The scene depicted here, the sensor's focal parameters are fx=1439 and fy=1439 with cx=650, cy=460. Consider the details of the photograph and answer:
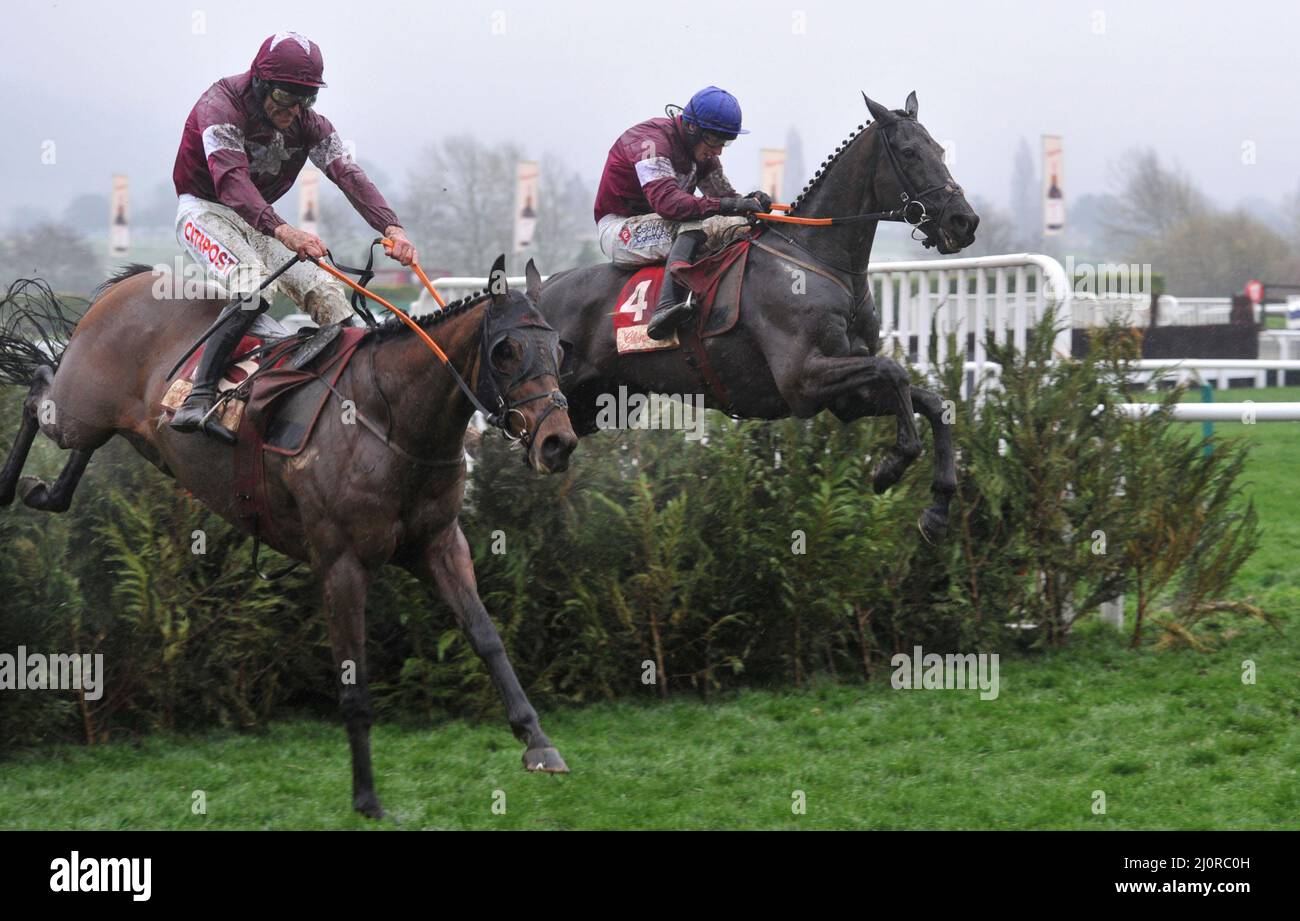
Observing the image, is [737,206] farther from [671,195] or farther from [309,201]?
[309,201]

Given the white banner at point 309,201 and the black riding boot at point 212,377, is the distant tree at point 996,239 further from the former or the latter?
the black riding boot at point 212,377

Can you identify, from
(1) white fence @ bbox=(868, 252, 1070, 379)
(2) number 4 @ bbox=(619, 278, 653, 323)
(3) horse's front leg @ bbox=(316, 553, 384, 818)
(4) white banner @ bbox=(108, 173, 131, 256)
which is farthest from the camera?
(4) white banner @ bbox=(108, 173, 131, 256)

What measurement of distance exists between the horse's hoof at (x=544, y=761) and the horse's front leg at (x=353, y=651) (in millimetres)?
687

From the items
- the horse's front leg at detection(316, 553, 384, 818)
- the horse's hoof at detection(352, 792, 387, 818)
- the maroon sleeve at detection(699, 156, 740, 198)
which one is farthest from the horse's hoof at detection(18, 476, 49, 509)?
the maroon sleeve at detection(699, 156, 740, 198)

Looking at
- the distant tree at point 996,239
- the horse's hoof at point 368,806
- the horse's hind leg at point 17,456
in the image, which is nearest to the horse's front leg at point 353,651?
the horse's hoof at point 368,806

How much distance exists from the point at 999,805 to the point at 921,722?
1.09 m

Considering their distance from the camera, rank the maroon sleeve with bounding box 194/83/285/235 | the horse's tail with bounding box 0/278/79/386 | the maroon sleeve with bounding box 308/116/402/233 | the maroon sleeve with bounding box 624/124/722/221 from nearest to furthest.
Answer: the maroon sleeve with bounding box 194/83/285/235 → the maroon sleeve with bounding box 308/116/402/233 → the horse's tail with bounding box 0/278/79/386 → the maroon sleeve with bounding box 624/124/722/221

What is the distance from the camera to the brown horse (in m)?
4.55

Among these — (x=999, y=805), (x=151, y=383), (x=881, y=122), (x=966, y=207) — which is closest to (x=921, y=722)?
(x=999, y=805)

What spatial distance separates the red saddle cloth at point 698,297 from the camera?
6547 millimetres

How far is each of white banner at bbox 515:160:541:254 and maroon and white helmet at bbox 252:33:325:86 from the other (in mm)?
16631

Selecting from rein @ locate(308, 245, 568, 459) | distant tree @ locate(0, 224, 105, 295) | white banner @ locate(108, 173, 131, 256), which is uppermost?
white banner @ locate(108, 173, 131, 256)

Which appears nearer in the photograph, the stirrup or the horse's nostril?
the horse's nostril
